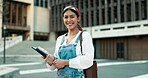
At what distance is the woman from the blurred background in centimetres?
1561

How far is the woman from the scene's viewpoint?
168cm

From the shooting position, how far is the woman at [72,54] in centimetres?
168

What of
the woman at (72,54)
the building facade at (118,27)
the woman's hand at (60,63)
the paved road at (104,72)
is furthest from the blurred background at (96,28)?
the woman's hand at (60,63)

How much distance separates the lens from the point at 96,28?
2884 centimetres

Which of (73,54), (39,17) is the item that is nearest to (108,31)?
(39,17)

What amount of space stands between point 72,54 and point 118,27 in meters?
25.4

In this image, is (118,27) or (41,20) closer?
(118,27)

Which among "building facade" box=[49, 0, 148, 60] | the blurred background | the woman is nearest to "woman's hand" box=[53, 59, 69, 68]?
the woman

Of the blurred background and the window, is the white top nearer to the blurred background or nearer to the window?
the blurred background

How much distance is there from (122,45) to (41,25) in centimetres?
1930

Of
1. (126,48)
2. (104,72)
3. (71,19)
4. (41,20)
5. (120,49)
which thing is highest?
(41,20)

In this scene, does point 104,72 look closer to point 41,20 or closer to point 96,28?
point 96,28

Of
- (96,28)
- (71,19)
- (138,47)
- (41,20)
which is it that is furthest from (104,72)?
(41,20)

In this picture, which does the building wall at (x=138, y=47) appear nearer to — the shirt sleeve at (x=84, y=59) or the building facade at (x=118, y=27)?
the building facade at (x=118, y=27)
